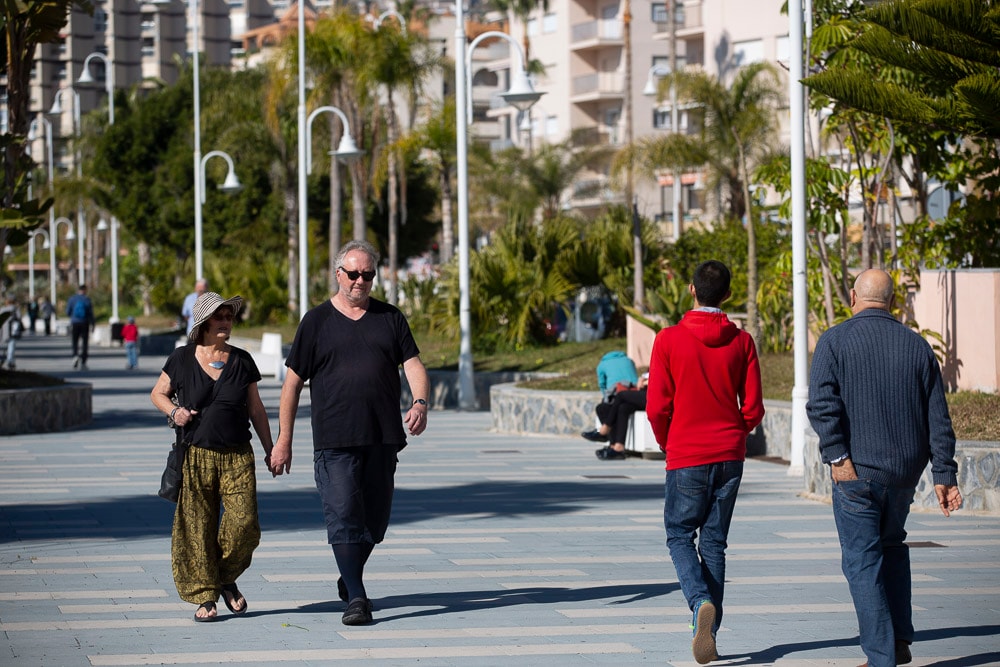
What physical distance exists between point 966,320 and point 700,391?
31.2ft

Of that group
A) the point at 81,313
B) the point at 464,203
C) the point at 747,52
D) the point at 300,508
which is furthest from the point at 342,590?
the point at 747,52

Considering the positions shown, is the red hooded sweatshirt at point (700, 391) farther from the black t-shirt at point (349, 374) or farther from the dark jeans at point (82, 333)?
the dark jeans at point (82, 333)

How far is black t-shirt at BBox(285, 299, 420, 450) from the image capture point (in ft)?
25.4

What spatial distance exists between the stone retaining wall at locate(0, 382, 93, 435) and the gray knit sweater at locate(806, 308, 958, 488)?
15.2 metres

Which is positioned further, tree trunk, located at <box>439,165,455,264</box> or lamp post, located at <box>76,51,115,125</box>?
lamp post, located at <box>76,51,115,125</box>

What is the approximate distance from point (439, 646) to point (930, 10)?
820 centimetres

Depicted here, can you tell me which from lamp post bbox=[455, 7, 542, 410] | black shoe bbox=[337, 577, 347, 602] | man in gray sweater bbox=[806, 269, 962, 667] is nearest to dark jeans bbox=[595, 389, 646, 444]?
lamp post bbox=[455, 7, 542, 410]

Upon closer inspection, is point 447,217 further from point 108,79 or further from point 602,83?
point 602,83

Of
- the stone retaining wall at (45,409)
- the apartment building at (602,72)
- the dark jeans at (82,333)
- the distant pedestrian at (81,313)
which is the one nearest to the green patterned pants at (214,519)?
the stone retaining wall at (45,409)

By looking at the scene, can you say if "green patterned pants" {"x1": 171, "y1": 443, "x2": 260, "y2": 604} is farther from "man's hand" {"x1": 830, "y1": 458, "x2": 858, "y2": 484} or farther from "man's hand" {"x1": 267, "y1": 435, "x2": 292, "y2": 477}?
"man's hand" {"x1": 830, "y1": 458, "x2": 858, "y2": 484}

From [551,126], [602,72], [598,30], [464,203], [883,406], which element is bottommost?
[883,406]

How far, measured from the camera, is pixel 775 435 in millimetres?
16656

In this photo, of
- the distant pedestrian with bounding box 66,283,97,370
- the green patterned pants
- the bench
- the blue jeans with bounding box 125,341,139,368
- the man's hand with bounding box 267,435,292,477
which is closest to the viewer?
the man's hand with bounding box 267,435,292,477

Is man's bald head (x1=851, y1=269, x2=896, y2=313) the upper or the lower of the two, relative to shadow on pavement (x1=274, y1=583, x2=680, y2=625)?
upper
